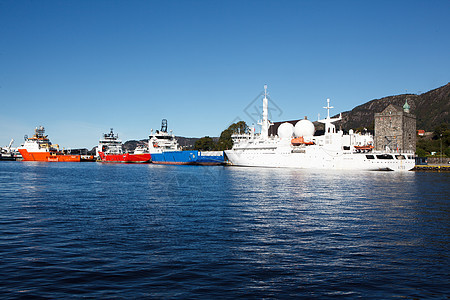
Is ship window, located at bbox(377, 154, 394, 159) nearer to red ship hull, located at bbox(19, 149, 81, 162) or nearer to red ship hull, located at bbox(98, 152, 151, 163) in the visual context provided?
red ship hull, located at bbox(98, 152, 151, 163)

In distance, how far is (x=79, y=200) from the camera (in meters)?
26.8

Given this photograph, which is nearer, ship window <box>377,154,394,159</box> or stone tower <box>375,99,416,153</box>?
ship window <box>377,154,394,159</box>

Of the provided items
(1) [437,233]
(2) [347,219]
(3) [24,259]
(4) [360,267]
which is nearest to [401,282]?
(4) [360,267]

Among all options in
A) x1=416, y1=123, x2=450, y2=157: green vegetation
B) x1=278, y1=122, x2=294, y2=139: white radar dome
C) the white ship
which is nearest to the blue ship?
the white ship

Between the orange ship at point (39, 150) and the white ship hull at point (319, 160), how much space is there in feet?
303

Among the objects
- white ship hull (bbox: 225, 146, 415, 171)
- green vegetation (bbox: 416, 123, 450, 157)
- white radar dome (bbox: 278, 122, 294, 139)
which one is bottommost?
white ship hull (bbox: 225, 146, 415, 171)

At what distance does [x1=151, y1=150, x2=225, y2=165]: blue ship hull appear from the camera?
394 feet

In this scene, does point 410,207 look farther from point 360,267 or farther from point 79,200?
point 79,200

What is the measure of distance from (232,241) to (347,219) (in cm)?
813

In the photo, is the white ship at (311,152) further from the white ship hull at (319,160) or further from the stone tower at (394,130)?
the stone tower at (394,130)

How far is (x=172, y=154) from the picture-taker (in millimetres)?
128500

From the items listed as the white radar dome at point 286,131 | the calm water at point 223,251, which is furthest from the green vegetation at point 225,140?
the calm water at point 223,251

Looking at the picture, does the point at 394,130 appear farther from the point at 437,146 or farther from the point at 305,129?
the point at 305,129

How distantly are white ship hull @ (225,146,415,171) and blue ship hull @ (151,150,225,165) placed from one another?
14.6 metres
